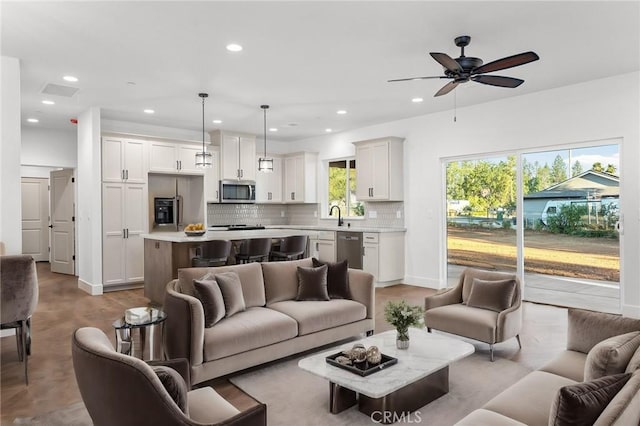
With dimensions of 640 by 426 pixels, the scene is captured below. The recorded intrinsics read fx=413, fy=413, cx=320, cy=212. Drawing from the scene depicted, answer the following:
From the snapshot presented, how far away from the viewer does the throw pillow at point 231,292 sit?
11.7 ft

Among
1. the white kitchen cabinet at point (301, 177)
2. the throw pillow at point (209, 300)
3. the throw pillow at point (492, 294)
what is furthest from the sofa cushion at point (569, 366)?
the white kitchen cabinet at point (301, 177)

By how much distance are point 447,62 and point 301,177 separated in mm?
5828

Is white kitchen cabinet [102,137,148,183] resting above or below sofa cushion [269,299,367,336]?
above

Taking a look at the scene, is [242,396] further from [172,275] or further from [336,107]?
[336,107]

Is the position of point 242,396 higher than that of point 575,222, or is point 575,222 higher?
point 575,222

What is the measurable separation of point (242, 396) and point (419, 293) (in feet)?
13.7

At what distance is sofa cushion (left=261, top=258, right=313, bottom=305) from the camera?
13.5 ft

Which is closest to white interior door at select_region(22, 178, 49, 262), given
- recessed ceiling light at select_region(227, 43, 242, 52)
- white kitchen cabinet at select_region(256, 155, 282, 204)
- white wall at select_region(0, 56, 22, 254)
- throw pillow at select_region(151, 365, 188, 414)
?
white kitchen cabinet at select_region(256, 155, 282, 204)

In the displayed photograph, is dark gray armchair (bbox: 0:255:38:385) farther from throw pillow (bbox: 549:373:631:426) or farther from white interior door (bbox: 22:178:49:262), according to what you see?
white interior door (bbox: 22:178:49:262)

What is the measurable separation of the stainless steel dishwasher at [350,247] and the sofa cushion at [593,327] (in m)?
4.62


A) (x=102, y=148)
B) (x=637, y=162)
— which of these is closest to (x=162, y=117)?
(x=102, y=148)

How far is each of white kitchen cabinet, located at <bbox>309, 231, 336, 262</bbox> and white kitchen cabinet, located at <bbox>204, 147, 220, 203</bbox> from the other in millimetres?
2079

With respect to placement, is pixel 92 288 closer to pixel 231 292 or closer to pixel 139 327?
pixel 231 292

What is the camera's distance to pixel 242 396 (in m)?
3.00
